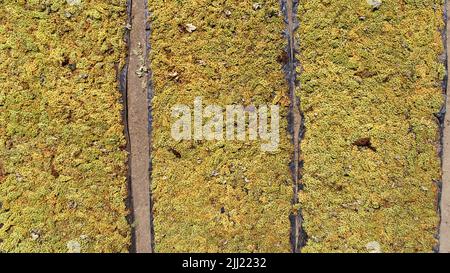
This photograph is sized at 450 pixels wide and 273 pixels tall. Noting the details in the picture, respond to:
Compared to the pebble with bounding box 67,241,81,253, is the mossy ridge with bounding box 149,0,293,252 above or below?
above

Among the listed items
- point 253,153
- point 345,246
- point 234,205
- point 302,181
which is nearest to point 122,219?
point 234,205

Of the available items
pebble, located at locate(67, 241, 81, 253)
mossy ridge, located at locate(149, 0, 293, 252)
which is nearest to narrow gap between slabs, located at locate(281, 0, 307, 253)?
mossy ridge, located at locate(149, 0, 293, 252)

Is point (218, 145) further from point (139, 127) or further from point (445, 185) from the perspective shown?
point (445, 185)

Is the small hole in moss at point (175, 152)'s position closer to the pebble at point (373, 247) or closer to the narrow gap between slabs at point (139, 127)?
the narrow gap between slabs at point (139, 127)

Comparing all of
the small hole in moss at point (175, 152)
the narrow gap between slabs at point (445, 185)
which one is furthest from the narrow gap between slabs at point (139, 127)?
the narrow gap between slabs at point (445, 185)

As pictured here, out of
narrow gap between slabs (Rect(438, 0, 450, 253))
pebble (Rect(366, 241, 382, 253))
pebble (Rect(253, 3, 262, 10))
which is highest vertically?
pebble (Rect(253, 3, 262, 10))

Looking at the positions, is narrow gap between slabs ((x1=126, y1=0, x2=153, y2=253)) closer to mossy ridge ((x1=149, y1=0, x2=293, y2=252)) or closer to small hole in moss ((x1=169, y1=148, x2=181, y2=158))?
A: mossy ridge ((x1=149, y1=0, x2=293, y2=252))

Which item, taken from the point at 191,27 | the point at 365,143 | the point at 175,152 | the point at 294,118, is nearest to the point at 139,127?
the point at 175,152
